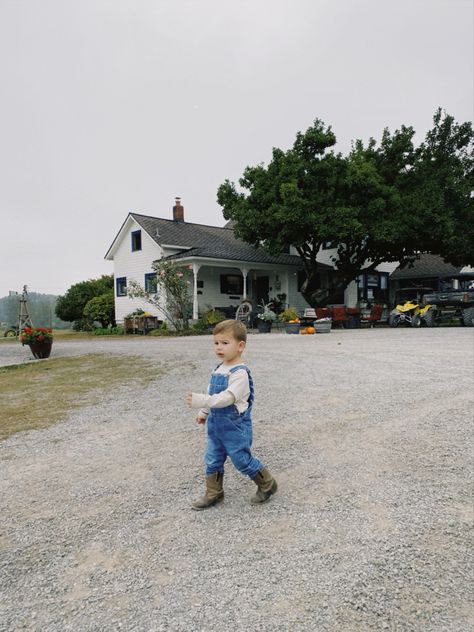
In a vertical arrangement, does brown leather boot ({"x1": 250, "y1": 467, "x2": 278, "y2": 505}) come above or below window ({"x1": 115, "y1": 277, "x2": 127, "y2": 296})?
below

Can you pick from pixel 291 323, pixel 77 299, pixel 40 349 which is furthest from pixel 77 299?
pixel 40 349

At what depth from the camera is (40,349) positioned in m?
11.6

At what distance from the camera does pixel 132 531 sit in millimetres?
2570

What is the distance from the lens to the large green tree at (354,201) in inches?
800

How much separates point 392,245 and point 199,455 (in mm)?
22768

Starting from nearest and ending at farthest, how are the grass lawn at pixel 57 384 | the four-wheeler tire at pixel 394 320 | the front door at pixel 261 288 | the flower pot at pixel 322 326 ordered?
the grass lawn at pixel 57 384 < the flower pot at pixel 322 326 < the four-wheeler tire at pixel 394 320 < the front door at pixel 261 288

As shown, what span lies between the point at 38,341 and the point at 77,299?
66.8 ft

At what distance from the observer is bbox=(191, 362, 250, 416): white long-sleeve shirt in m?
2.62

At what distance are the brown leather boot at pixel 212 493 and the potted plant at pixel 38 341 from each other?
10.0 meters

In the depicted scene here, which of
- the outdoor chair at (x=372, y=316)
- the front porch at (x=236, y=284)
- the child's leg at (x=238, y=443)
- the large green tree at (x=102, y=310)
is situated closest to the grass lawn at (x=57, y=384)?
the child's leg at (x=238, y=443)

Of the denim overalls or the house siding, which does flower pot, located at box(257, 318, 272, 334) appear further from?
the denim overalls

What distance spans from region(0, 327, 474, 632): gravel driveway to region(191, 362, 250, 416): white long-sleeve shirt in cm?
74

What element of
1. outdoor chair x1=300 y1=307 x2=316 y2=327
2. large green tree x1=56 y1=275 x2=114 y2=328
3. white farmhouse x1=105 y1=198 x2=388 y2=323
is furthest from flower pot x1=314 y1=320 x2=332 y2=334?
large green tree x1=56 y1=275 x2=114 y2=328

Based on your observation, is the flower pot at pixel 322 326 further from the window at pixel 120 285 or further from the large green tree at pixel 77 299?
the large green tree at pixel 77 299
